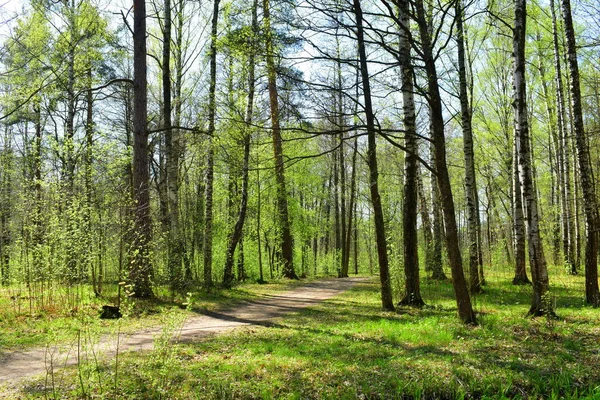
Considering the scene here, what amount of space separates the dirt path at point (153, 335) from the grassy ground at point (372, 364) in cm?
46

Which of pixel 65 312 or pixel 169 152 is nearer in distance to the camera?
pixel 65 312

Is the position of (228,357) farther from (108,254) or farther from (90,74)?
(90,74)

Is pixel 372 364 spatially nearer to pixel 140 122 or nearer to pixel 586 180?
pixel 586 180

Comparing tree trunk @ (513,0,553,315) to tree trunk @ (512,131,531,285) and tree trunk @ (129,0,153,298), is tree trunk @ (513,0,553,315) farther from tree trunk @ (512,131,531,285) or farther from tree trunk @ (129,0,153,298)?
tree trunk @ (129,0,153,298)

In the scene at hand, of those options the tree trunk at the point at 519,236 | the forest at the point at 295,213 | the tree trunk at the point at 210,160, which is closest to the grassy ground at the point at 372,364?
the forest at the point at 295,213

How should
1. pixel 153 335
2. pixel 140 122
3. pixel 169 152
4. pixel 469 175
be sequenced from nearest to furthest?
pixel 153 335
pixel 140 122
pixel 469 175
pixel 169 152

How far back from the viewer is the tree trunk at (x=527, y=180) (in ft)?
23.7

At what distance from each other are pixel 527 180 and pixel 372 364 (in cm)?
461

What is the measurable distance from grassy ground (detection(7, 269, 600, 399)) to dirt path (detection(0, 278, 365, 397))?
0.46 meters

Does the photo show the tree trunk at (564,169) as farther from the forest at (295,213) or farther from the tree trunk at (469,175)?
the tree trunk at (469,175)

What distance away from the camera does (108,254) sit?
944 cm

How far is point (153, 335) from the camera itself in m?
6.89

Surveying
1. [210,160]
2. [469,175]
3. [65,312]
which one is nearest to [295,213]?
[210,160]

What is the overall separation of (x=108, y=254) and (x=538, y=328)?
28.6ft
